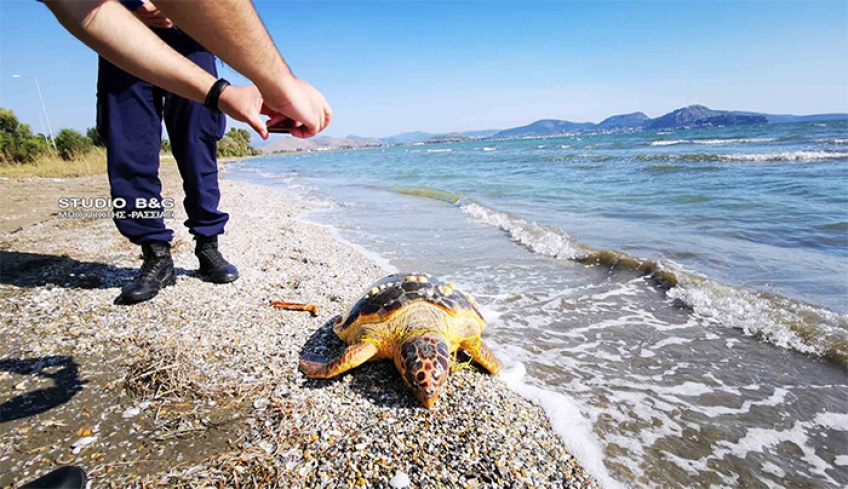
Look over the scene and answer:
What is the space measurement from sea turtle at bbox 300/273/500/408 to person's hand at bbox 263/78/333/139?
174 centimetres

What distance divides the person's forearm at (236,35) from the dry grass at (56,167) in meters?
17.7

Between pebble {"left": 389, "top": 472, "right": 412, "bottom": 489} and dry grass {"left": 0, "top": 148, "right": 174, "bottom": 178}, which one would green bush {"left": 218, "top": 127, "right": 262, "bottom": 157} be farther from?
pebble {"left": 389, "top": 472, "right": 412, "bottom": 489}

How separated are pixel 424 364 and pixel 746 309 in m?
4.44

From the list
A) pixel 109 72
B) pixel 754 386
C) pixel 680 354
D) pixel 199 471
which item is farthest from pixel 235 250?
pixel 754 386

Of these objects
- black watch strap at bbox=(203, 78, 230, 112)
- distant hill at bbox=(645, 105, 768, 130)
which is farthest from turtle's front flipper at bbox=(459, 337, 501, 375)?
distant hill at bbox=(645, 105, 768, 130)

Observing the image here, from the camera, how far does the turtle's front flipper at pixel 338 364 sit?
2801mm

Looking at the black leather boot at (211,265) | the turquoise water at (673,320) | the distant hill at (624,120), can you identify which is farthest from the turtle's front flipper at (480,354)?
the distant hill at (624,120)

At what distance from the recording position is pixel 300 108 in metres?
1.54

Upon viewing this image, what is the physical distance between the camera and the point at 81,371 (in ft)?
8.70

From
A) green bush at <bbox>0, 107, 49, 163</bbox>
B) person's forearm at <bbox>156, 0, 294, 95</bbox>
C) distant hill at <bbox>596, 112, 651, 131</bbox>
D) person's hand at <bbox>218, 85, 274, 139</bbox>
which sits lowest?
person's hand at <bbox>218, 85, 274, 139</bbox>

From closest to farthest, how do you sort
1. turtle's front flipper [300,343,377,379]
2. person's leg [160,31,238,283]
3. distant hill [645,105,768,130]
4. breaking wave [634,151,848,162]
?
turtle's front flipper [300,343,377,379], person's leg [160,31,238,283], breaking wave [634,151,848,162], distant hill [645,105,768,130]

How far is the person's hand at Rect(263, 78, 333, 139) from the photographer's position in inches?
59.2

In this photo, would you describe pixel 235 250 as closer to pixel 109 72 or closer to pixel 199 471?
pixel 109 72

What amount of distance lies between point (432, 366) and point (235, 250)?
4617mm
